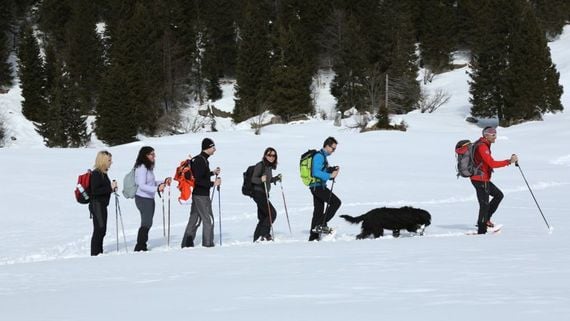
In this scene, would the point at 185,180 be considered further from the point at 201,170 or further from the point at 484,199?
the point at 484,199

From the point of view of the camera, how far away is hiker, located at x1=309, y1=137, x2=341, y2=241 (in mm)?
9391

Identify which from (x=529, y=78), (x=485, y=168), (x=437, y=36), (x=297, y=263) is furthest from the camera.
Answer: (x=437, y=36)

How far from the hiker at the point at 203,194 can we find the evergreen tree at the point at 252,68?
41.3 metres

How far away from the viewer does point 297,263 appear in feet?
23.0

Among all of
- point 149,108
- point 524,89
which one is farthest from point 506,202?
point 149,108

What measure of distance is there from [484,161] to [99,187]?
204 inches

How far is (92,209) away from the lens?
30.0 feet

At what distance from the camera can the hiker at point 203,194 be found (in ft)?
30.1

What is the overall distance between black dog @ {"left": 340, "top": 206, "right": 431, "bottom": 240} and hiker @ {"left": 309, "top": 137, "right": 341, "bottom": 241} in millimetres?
340

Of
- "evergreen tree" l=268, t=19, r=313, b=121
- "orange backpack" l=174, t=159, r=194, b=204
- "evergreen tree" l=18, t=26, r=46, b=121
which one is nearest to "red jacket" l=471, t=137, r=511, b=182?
"orange backpack" l=174, t=159, r=194, b=204

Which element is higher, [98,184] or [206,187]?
[98,184]

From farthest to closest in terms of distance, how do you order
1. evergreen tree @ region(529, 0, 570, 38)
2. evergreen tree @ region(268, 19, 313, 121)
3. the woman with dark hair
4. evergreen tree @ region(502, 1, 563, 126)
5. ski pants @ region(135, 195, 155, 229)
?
evergreen tree @ region(529, 0, 570, 38)
evergreen tree @ region(268, 19, 313, 121)
evergreen tree @ region(502, 1, 563, 126)
the woman with dark hair
ski pants @ region(135, 195, 155, 229)

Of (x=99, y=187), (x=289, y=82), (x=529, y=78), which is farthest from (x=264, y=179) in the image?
(x=289, y=82)

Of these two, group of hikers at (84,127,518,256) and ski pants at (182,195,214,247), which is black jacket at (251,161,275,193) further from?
ski pants at (182,195,214,247)
